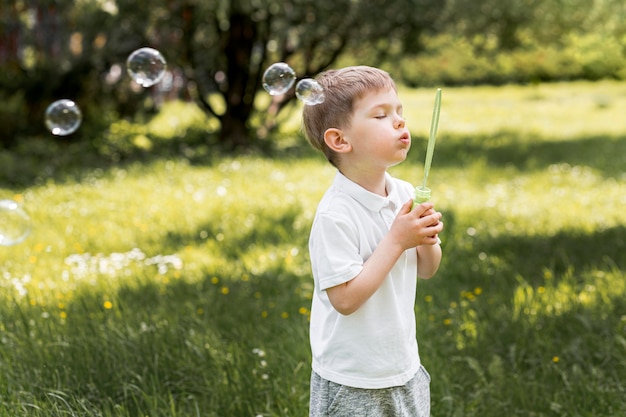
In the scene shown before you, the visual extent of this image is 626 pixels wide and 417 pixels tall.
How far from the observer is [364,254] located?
2.14 metres

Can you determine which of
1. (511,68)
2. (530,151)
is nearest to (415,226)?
(530,151)

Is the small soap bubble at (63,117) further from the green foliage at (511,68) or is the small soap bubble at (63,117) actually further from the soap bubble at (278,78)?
the green foliage at (511,68)

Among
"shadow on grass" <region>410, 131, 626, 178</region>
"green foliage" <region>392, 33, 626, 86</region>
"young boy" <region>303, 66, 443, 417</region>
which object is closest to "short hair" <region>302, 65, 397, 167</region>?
"young boy" <region>303, 66, 443, 417</region>

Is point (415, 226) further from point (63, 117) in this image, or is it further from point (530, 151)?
point (530, 151)

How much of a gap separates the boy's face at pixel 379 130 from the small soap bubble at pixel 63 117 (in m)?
2.29

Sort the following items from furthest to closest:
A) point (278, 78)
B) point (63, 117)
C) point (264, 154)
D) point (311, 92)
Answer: point (264, 154) → point (63, 117) → point (278, 78) → point (311, 92)

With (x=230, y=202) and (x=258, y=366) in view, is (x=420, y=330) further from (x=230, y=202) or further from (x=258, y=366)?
(x=230, y=202)

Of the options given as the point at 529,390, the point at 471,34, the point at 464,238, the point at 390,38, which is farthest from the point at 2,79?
the point at 529,390

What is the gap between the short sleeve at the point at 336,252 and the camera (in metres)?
2.06

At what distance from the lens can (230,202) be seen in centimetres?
660

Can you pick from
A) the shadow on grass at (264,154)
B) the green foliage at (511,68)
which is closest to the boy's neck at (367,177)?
the shadow on grass at (264,154)

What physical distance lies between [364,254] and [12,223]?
2.17 metres

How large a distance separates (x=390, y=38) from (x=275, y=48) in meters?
1.48

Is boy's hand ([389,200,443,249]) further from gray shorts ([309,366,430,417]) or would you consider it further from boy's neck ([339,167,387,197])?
gray shorts ([309,366,430,417])
